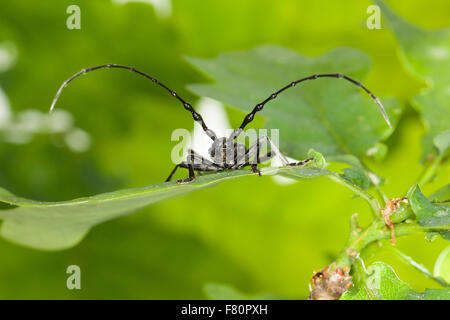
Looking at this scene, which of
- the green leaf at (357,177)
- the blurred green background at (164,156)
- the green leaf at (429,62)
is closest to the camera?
the green leaf at (357,177)

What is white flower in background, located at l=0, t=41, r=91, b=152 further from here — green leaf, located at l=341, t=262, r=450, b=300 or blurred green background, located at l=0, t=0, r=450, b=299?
green leaf, located at l=341, t=262, r=450, b=300

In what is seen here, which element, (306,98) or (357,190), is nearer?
(357,190)

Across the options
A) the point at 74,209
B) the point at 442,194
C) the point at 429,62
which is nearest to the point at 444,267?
the point at 442,194

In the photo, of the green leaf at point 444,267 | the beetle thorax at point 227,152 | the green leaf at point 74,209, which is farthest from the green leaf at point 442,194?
the beetle thorax at point 227,152

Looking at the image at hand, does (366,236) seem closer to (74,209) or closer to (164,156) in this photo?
(74,209)

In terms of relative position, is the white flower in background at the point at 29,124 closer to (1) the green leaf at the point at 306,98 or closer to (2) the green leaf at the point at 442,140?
(1) the green leaf at the point at 306,98
